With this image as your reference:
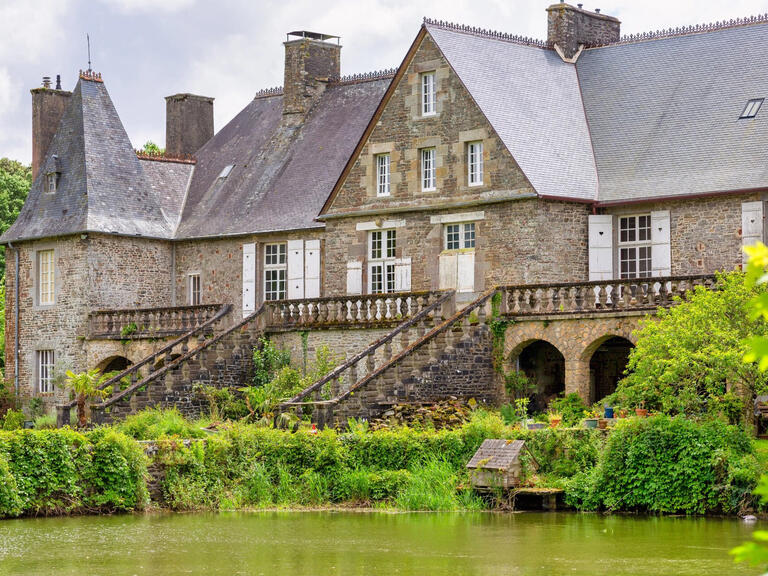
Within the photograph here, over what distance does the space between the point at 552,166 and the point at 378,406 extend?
7045mm

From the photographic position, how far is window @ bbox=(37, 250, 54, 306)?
38.0m

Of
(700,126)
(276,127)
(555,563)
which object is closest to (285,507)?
(555,563)

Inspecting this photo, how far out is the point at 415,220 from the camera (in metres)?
32.9

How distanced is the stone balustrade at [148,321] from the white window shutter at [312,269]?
7.51 feet

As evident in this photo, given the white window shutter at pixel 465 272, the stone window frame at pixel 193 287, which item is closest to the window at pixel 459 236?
the white window shutter at pixel 465 272

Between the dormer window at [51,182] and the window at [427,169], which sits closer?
the window at [427,169]

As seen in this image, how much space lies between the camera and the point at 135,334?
119ft

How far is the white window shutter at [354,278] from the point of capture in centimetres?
3378

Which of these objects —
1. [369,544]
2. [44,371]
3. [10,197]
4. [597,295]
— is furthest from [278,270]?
[10,197]

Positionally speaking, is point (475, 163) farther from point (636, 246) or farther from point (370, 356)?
point (370, 356)

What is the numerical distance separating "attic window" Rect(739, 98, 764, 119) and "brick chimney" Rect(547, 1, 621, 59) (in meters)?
5.52

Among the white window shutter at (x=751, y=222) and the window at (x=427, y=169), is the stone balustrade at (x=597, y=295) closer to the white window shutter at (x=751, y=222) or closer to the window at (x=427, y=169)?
the white window shutter at (x=751, y=222)

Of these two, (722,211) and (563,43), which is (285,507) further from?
(563,43)

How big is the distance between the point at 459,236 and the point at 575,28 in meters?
6.44
